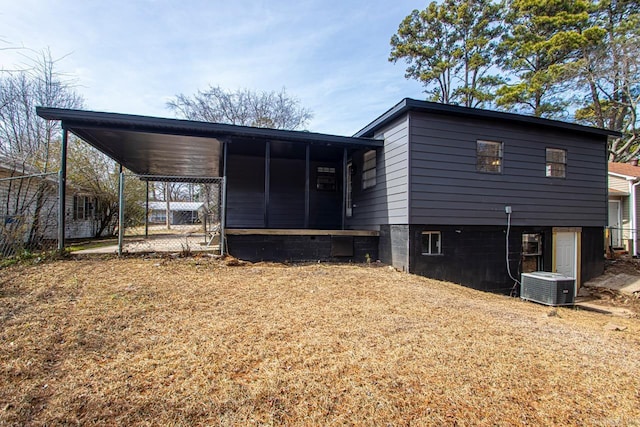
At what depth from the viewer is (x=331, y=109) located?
1755 centimetres

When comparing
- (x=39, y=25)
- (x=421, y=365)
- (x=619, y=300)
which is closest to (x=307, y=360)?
(x=421, y=365)

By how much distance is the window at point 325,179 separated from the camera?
965cm

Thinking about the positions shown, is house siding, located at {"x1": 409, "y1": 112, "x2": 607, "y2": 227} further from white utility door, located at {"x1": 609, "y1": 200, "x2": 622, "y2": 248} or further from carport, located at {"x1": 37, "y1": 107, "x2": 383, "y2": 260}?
white utility door, located at {"x1": 609, "y1": 200, "x2": 622, "y2": 248}

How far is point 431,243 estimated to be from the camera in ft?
21.8

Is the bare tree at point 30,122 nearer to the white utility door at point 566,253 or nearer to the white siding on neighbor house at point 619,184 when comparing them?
the white utility door at point 566,253

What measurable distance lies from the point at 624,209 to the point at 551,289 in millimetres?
10586

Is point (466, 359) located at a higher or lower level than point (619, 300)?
higher

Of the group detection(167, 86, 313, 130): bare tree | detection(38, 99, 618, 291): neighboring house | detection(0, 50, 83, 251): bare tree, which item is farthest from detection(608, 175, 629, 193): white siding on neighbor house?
detection(0, 50, 83, 251): bare tree

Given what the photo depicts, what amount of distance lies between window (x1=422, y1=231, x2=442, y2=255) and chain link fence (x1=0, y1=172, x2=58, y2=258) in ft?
24.2

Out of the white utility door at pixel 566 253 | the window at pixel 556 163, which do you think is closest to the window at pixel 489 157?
the window at pixel 556 163

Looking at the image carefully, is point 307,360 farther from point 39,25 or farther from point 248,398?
point 39,25

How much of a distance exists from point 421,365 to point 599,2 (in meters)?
22.2

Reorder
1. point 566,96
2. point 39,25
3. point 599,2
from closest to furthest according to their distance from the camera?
1. point 39,25
2. point 599,2
3. point 566,96

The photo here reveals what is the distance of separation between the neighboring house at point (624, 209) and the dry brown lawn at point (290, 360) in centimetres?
1085
